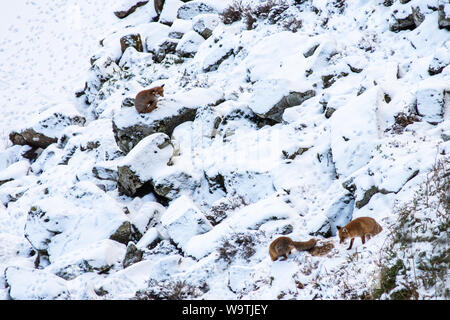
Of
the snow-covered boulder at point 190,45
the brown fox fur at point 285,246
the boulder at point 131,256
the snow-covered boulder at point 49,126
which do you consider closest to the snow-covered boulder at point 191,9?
the snow-covered boulder at point 190,45

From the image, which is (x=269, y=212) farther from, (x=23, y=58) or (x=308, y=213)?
(x=23, y=58)

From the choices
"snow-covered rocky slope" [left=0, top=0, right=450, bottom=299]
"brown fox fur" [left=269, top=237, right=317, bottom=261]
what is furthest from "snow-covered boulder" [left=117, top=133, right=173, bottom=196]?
"brown fox fur" [left=269, top=237, right=317, bottom=261]

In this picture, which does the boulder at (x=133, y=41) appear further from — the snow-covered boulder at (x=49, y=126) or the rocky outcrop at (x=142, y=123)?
the rocky outcrop at (x=142, y=123)

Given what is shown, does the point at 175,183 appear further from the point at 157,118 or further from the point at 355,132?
the point at 355,132

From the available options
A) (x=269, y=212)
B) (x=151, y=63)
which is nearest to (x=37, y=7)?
(x=151, y=63)

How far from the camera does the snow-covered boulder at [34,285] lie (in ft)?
24.1

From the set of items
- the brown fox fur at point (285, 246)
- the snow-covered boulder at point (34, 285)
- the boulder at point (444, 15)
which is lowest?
the snow-covered boulder at point (34, 285)

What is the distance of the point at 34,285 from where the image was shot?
757 cm

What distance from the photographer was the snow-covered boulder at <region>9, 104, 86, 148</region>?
15.0m

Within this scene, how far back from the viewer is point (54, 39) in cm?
2191

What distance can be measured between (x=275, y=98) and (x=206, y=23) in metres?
6.79

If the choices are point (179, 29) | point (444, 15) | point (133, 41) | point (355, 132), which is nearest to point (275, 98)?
point (355, 132)

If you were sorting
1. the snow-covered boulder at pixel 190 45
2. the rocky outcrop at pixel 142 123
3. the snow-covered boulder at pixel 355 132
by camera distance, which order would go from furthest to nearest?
the snow-covered boulder at pixel 190 45 → the rocky outcrop at pixel 142 123 → the snow-covered boulder at pixel 355 132

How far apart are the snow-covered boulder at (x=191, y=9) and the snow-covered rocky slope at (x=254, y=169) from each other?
1675mm
